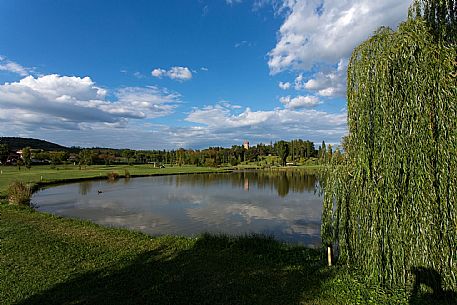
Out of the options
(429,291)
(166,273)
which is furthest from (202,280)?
(429,291)

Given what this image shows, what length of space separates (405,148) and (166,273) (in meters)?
6.66

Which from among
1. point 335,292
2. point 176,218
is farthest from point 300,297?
point 176,218

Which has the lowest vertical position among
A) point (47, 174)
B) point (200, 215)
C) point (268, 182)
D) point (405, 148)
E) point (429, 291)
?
point (268, 182)

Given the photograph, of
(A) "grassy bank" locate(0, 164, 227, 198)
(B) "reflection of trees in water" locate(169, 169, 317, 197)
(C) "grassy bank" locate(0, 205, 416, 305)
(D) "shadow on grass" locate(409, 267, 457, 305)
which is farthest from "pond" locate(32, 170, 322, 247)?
(B) "reflection of trees in water" locate(169, 169, 317, 197)

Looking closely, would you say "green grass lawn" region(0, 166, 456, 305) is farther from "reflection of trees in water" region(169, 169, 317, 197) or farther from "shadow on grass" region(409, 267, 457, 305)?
"reflection of trees in water" region(169, 169, 317, 197)

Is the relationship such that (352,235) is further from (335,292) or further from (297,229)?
(297,229)

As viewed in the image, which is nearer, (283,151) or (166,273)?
(166,273)

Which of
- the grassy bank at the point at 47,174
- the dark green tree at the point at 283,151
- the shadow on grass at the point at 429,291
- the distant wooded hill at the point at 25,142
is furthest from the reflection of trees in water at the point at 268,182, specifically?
the distant wooded hill at the point at 25,142

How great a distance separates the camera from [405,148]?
555cm

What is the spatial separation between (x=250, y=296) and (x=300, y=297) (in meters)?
1.09

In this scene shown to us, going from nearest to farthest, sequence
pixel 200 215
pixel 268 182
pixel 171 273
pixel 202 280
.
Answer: pixel 202 280 < pixel 171 273 < pixel 200 215 < pixel 268 182

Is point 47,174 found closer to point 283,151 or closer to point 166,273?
point 166,273

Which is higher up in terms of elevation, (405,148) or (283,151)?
(283,151)

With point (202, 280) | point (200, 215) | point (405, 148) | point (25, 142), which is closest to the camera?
point (405, 148)
